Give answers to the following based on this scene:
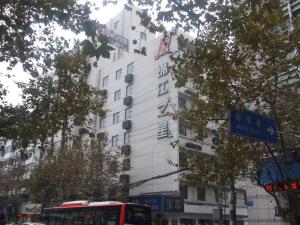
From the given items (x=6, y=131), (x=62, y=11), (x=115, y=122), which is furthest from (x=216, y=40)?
(x=115, y=122)

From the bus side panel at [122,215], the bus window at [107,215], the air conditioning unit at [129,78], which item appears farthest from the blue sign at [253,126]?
the air conditioning unit at [129,78]

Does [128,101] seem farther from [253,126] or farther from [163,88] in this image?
[253,126]

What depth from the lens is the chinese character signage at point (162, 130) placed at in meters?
34.9

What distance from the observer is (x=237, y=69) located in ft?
47.5

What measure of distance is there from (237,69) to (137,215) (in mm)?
11087

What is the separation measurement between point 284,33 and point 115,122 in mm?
29266

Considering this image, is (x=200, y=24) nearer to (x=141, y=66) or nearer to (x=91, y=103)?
(x=91, y=103)

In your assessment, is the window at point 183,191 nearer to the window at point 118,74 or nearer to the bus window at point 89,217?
the bus window at point 89,217

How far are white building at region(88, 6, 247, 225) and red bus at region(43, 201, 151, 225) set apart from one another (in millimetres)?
8315

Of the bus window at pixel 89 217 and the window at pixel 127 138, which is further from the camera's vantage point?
the window at pixel 127 138

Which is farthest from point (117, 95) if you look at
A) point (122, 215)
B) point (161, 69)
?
point (122, 215)

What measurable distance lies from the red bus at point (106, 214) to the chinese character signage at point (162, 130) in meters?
11.0

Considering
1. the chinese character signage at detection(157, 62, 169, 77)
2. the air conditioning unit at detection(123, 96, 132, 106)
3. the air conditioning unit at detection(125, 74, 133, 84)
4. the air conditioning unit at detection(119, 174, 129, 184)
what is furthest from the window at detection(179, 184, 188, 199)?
the air conditioning unit at detection(125, 74, 133, 84)

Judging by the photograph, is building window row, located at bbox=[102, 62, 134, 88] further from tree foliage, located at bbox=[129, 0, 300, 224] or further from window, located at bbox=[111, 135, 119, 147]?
tree foliage, located at bbox=[129, 0, 300, 224]
